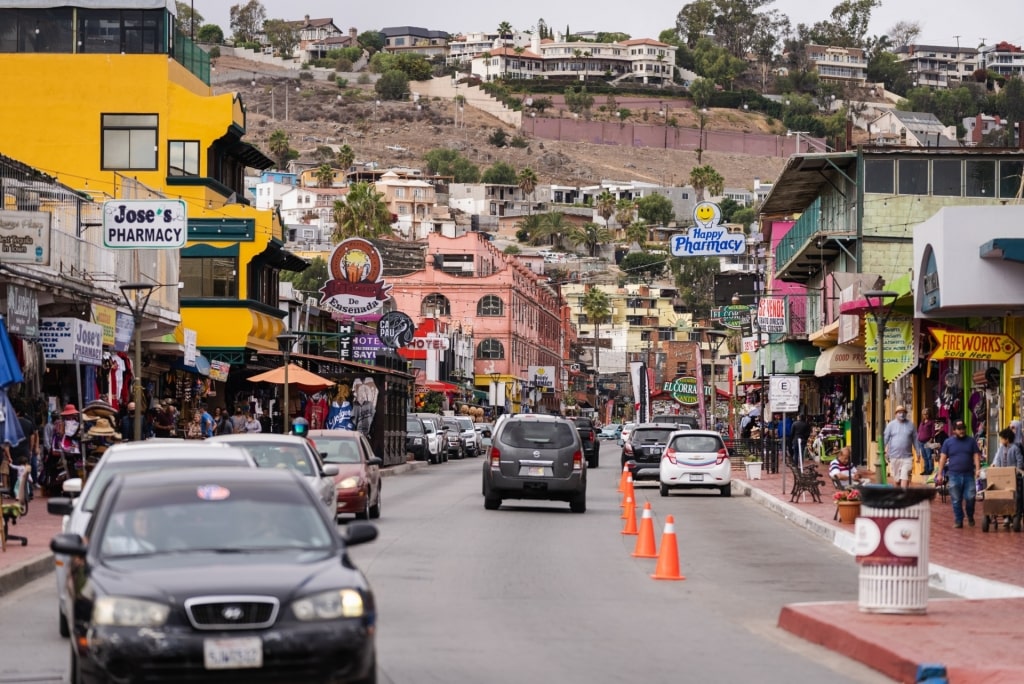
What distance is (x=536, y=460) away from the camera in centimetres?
3189

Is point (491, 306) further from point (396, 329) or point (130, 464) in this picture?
point (130, 464)

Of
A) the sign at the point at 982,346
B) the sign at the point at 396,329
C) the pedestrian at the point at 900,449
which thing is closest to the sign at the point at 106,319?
the pedestrian at the point at 900,449

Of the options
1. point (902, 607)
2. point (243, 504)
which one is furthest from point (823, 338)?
point (243, 504)

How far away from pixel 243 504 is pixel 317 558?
0.78 m

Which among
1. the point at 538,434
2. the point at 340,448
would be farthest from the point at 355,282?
the point at 340,448

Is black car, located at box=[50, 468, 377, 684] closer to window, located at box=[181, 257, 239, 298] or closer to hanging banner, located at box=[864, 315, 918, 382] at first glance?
hanging banner, located at box=[864, 315, 918, 382]

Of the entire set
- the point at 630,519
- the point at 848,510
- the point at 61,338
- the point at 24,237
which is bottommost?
the point at 630,519

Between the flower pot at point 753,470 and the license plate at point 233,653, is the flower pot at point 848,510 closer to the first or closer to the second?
the flower pot at point 753,470

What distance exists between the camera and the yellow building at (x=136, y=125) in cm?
5678

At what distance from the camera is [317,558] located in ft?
36.1

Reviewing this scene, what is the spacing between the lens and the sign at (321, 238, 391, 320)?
55.8 metres

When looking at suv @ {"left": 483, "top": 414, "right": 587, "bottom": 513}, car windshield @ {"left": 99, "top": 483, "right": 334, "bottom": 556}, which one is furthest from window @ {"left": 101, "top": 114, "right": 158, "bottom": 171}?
car windshield @ {"left": 99, "top": 483, "right": 334, "bottom": 556}

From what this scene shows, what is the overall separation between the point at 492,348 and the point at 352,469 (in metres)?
Answer: 96.2

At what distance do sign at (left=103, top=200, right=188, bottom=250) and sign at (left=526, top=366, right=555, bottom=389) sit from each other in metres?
93.1
